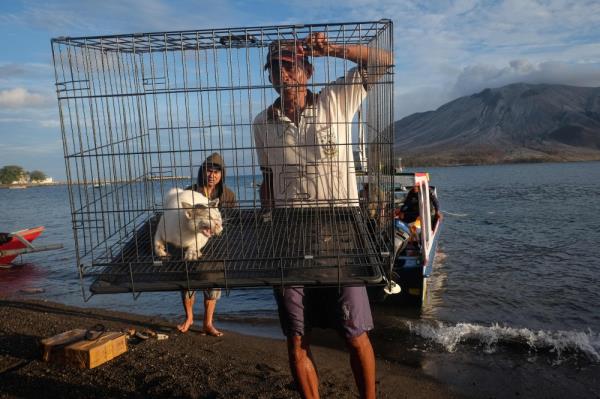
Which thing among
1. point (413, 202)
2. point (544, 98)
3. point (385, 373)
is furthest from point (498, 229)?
point (544, 98)

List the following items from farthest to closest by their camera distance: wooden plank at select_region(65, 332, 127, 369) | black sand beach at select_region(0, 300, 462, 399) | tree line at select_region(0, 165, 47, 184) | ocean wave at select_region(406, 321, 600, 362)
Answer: tree line at select_region(0, 165, 47, 184), ocean wave at select_region(406, 321, 600, 362), wooden plank at select_region(65, 332, 127, 369), black sand beach at select_region(0, 300, 462, 399)

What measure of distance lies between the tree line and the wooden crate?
95.4 meters

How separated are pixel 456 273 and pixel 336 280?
28.8 ft

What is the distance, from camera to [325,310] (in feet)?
10.2

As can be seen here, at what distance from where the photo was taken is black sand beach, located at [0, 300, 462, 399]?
13.8 ft

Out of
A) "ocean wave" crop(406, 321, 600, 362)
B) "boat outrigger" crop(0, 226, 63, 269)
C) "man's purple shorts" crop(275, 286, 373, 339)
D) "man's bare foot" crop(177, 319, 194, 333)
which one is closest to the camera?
"man's purple shorts" crop(275, 286, 373, 339)

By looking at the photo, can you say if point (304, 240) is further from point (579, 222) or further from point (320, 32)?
point (579, 222)

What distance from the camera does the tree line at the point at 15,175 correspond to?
86575 mm

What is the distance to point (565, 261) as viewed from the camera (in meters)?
11.5

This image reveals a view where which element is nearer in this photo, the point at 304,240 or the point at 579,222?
the point at 304,240

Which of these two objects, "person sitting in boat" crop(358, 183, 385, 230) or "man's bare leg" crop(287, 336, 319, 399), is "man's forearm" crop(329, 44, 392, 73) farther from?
"man's bare leg" crop(287, 336, 319, 399)

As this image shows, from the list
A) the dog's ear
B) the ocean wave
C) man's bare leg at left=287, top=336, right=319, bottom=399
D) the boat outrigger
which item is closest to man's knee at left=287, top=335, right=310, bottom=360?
man's bare leg at left=287, top=336, right=319, bottom=399

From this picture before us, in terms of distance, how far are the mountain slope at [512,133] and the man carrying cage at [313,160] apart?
9239cm

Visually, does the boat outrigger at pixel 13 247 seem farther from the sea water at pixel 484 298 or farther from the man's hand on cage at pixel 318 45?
the man's hand on cage at pixel 318 45
